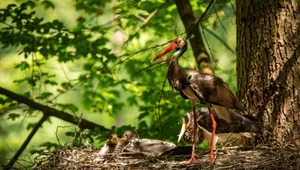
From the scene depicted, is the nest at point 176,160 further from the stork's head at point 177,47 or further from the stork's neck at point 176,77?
the stork's head at point 177,47

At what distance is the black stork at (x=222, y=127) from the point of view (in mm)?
7234

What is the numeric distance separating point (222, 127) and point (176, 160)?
3.48ft

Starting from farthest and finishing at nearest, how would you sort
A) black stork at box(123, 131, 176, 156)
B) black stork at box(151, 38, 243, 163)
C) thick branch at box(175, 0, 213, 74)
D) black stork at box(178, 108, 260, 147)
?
thick branch at box(175, 0, 213, 74) < black stork at box(123, 131, 176, 156) < black stork at box(178, 108, 260, 147) < black stork at box(151, 38, 243, 163)

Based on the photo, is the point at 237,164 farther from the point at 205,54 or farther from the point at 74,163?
the point at 205,54

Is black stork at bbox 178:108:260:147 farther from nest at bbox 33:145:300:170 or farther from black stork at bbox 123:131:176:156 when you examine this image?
black stork at bbox 123:131:176:156

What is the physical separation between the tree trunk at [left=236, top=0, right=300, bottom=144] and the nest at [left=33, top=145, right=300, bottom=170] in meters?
A: 0.39

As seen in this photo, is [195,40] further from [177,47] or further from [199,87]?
[199,87]

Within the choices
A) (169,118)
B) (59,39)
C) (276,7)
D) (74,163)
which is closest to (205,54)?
(169,118)

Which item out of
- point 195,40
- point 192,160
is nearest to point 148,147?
point 192,160

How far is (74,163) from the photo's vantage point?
6.74 metres

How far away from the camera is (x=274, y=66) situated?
7195 mm

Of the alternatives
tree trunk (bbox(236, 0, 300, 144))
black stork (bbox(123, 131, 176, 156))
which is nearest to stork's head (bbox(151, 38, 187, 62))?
tree trunk (bbox(236, 0, 300, 144))

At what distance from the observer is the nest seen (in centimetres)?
620

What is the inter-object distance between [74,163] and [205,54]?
3.78 m
